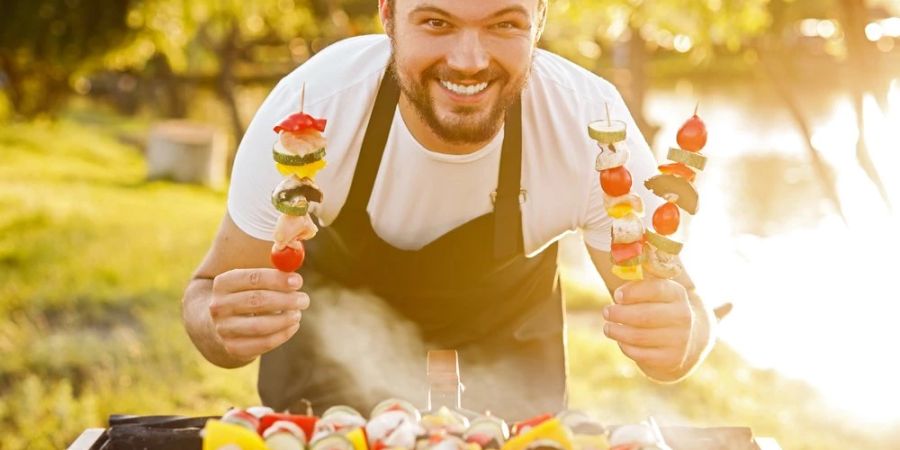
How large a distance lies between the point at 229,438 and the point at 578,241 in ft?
38.6

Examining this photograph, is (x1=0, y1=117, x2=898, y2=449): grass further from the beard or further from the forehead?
the forehead

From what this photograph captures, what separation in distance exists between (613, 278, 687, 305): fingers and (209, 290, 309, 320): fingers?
74 cm

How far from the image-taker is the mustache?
2910 millimetres

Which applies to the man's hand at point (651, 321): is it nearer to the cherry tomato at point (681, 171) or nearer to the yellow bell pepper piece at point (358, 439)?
the cherry tomato at point (681, 171)

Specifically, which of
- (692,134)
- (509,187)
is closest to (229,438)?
(692,134)

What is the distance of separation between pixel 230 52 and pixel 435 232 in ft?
47.8

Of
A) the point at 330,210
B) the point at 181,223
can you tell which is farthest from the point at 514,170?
the point at 181,223

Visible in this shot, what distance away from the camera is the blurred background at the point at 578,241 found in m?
6.40

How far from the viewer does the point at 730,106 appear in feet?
92.0

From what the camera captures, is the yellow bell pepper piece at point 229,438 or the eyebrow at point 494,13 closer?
the yellow bell pepper piece at point 229,438

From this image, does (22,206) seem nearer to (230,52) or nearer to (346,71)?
(230,52)

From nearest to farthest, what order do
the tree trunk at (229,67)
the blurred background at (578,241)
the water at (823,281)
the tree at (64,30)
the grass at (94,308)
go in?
the grass at (94,308), the blurred background at (578,241), the water at (823,281), the tree at (64,30), the tree trunk at (229,67)

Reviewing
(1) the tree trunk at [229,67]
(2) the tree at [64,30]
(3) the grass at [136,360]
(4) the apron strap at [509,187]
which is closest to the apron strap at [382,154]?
(4) the apron strap at [509,187]

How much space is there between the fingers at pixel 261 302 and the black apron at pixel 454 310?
31.2 inches
